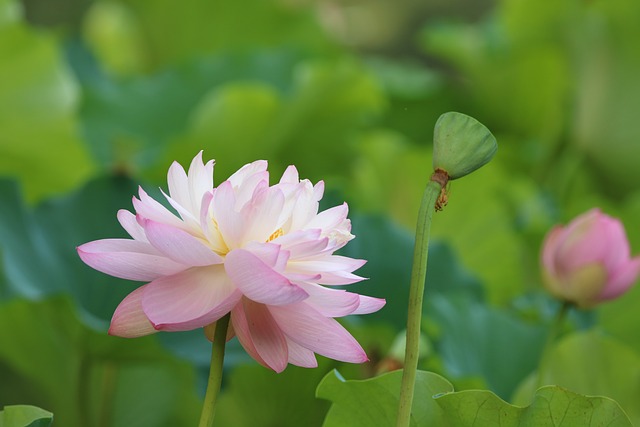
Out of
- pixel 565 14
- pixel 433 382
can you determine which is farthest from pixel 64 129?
pixel 433 382

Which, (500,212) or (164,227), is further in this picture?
(500,212)

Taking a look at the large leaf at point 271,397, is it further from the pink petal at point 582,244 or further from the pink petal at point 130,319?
the pink petal at point 130,319

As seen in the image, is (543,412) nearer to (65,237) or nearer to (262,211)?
(262,211)

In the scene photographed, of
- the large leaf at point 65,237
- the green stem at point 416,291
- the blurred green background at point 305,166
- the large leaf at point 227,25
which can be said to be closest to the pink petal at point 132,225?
the green stem at point 416,291

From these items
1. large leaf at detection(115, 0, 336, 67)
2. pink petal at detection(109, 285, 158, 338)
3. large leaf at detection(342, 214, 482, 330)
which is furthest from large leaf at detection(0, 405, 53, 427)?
large leaf at detection(115, 0, 336, 67)

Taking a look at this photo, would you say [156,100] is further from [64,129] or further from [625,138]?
[625,138]
